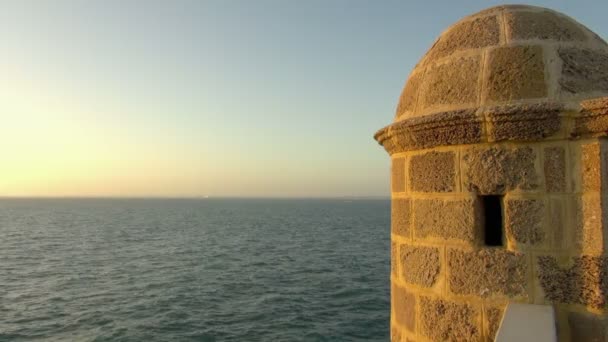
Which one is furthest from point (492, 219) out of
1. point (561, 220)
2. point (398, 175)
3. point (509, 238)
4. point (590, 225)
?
point (398, 175)

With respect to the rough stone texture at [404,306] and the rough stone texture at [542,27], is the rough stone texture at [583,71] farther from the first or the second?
the rough stone texture at [404,306]

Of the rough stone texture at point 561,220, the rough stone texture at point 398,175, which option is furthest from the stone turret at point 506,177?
the rough stone texture at point 398,175

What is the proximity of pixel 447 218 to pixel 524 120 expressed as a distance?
2.58 ft

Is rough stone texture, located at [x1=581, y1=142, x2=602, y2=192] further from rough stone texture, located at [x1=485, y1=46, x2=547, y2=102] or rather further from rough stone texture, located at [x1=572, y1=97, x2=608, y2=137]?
rough stone texture, located at [x1=485, y1=46, x2=547, y2=102]

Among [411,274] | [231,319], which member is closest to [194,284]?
[231,319]

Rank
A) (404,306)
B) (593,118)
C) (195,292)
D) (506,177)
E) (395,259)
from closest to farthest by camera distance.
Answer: (593,118), (506,177), (404,306), (395,259), (195,292)

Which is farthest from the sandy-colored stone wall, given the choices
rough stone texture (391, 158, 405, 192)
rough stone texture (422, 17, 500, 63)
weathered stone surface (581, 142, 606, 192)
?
rough stone texture (422, 17, 500, 63)

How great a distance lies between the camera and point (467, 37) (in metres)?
3.20

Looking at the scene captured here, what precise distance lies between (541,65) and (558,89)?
190 mm

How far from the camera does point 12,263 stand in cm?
3512

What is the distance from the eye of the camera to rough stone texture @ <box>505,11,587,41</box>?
9.82 ft

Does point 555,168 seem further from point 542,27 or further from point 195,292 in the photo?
point 195,292

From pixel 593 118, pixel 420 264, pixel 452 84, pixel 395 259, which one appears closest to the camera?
pixel 593 118

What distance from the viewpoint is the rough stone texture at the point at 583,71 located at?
2.83 m
